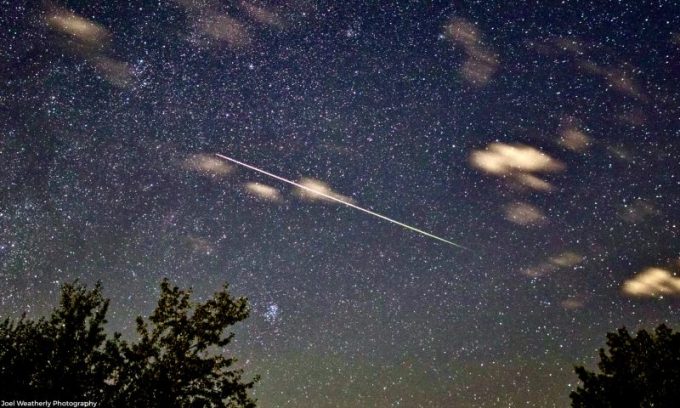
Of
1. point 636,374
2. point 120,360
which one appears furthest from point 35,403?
point 636,374

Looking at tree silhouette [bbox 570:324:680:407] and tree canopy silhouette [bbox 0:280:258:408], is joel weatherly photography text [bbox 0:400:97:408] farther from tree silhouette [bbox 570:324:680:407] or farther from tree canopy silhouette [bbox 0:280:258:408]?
tree silhouette [bbox 570:324:680:407]

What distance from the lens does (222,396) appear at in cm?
1031

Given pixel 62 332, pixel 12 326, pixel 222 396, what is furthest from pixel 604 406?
pixel 12 326

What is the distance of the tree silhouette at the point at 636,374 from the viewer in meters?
11.7

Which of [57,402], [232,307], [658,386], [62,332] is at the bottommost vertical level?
[57,402]

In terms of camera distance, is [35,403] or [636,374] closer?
[35,403]

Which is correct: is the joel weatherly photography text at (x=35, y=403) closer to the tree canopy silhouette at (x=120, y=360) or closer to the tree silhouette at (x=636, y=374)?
the tree canopy silhouette at (x=120, y=360)

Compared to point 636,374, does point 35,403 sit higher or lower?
lower

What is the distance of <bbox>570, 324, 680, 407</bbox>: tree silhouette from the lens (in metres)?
11.7

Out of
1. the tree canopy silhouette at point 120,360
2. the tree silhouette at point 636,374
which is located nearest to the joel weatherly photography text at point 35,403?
the tree canopy silhouette at point 120,360

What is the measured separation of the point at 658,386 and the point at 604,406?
158 cm

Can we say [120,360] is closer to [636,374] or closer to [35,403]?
[35,403]

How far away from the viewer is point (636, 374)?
12531 millimetres

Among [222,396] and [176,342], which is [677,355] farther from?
[176,342]
